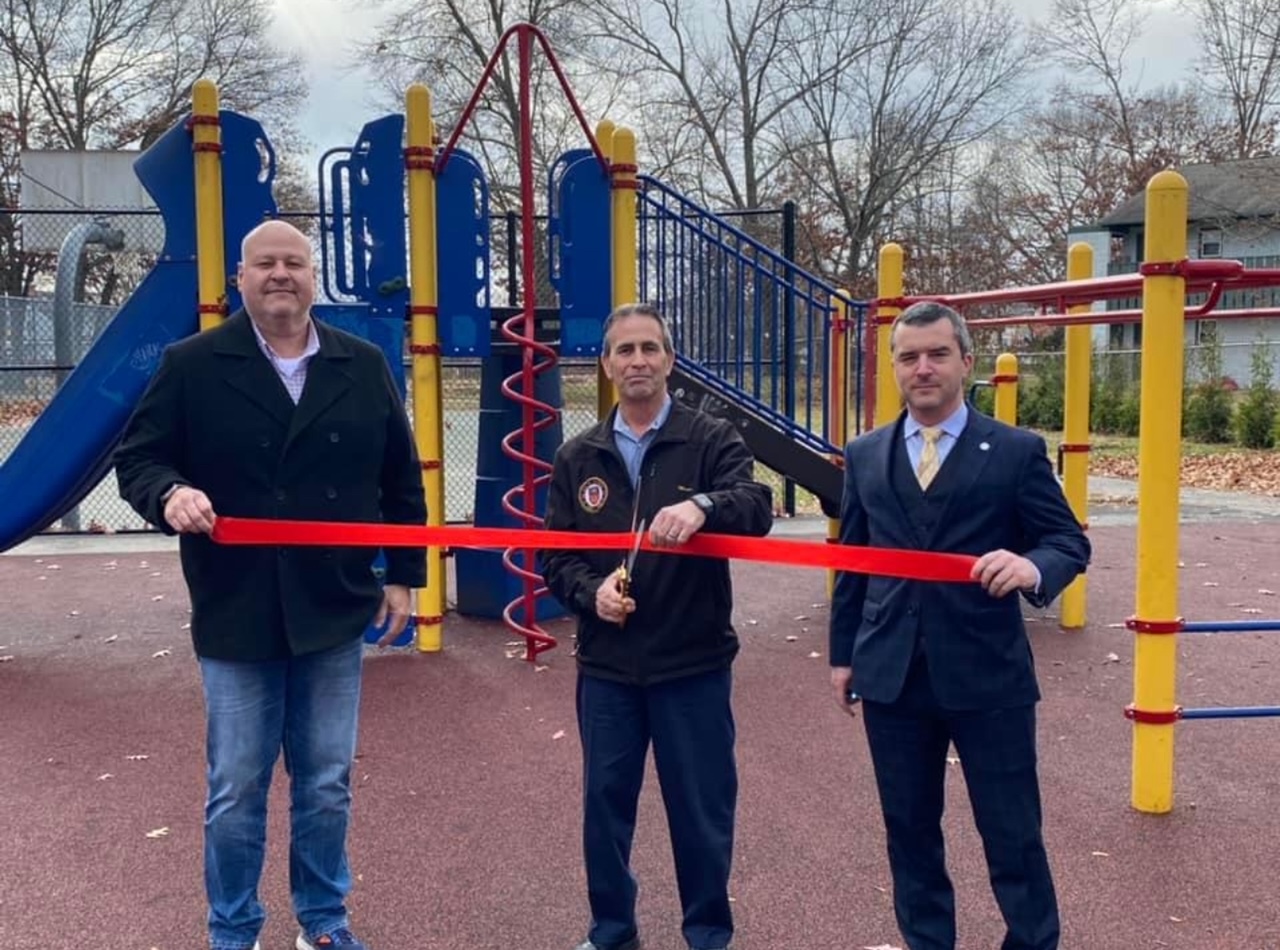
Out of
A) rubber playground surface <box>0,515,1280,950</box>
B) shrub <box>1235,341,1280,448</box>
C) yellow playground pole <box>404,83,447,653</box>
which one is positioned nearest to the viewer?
rubber playground surface <box>0,515,1280,950</box>

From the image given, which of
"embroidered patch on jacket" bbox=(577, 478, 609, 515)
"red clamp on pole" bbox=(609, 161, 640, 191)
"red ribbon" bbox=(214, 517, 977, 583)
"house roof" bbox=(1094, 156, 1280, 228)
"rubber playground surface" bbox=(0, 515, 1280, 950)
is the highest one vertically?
"house roof" bbox=(1094, 156, 1280, 228)

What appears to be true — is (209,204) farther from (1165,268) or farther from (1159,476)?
(1159,476)

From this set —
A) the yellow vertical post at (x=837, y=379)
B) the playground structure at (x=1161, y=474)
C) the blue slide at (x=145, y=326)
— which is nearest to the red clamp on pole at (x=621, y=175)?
the blue slide at (x=145, y=326)

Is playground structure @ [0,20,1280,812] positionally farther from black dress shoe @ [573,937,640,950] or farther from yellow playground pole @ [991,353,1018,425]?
black dress shoe @ [573,937,640,950]

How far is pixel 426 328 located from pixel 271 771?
3.89 meters

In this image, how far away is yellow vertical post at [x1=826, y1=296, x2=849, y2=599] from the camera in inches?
334

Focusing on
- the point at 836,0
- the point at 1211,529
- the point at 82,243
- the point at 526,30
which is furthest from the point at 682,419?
the point at 836,0

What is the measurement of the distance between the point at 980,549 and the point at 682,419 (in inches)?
32.0

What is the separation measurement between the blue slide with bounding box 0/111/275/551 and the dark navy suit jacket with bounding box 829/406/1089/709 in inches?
188

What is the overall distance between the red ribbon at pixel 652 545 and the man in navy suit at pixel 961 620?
45 mm

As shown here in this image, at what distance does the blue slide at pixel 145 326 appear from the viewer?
20.6 feet

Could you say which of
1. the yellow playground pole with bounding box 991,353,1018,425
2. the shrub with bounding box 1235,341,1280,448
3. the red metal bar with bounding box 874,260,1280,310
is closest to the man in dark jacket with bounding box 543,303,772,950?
the red metal bar with bounding box 874,260,1280,310

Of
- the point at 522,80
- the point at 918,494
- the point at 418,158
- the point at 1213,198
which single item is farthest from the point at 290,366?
the point at 1213,198

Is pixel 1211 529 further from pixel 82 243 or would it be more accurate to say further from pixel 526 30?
pixel 82 243
